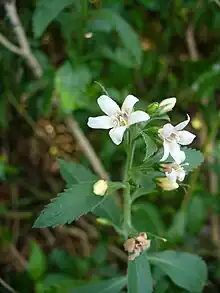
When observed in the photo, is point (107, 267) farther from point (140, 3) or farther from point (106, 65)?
point (140, 3)

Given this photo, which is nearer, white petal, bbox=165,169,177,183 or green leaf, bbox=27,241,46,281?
white petal, bbox=165,169,177,183

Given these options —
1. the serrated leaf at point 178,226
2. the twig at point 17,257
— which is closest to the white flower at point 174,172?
the serrated leaf at point 178,226

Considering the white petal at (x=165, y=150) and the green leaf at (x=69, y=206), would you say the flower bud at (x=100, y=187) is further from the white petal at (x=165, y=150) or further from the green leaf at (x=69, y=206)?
the white petal at (x=165, y=150)

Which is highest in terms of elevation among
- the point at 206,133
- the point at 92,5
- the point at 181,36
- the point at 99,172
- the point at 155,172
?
the point at 181,36

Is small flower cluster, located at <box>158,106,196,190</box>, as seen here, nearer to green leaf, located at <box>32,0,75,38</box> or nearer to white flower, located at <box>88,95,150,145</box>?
white flower, located at <box>88,95,150,145</box>

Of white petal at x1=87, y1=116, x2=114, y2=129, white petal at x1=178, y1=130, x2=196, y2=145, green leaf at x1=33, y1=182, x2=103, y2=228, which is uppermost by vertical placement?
white petal at x1=87, y1=116, x2=114, y2=129

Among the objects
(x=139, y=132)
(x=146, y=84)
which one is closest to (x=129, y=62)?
(x=146, y=84)

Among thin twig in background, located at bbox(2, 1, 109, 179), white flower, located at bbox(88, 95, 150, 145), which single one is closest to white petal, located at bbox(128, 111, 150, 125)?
white flower, located at bbox(88, 95, 150, 145)
